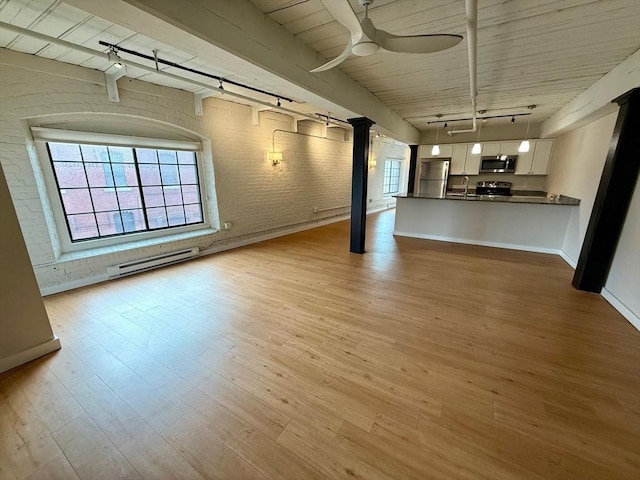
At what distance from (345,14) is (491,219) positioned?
5.05 meters

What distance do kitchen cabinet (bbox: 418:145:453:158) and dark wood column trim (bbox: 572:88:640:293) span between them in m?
4.35

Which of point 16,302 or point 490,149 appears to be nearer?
point 16,302

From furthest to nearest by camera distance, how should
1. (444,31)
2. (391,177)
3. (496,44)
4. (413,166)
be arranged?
(391,177) < (413,166) < (496,44) < (444,31)

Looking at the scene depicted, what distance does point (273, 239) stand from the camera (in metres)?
5.91

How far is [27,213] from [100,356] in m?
2.18

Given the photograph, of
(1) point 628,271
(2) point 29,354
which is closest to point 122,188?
(2) point 29,354

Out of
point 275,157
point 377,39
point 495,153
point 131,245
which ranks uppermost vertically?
point 377,39

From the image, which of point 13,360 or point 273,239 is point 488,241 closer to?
point 273,239

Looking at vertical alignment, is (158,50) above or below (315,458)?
above

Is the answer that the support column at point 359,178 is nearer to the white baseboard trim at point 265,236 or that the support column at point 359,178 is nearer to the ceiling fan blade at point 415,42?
the white baseboard trim at point 265,236

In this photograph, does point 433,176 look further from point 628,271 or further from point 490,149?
point 628,271

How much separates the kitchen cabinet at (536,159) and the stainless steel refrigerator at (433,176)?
1666mm

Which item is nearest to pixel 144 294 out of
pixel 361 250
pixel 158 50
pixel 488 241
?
pixel 158 50

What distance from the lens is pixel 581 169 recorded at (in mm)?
4312
